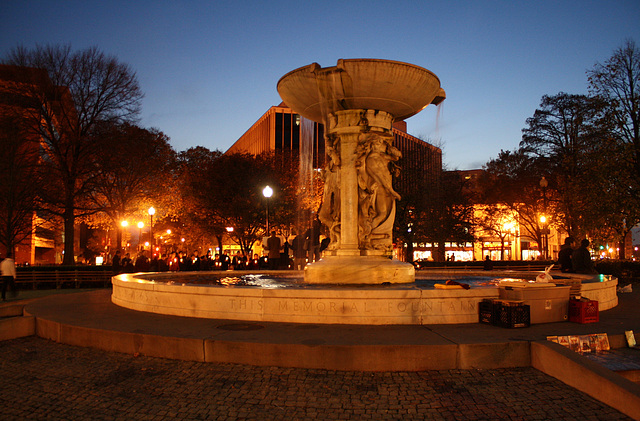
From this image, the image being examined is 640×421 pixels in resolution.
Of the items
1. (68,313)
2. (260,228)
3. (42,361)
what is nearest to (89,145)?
(260,228)

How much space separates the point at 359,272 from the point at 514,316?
12.2 ft

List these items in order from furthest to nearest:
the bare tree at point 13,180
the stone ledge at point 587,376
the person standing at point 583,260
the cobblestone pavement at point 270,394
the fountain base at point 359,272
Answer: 1. the bare tree at point 13,180
2. the person standing at point 583,260
3. the fountain base at point 359,272
4. the cobblestone pavement at point 270,394
5. the stone ledge at point 587,376

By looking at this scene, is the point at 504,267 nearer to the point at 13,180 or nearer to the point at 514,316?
the point at 514,316

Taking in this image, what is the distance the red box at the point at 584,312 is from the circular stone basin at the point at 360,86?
18.6 feet

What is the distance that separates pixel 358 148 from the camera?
11523mm

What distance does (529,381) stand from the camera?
5285 mm

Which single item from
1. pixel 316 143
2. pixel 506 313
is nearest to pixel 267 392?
pixel 506 313

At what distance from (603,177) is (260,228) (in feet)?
79.4

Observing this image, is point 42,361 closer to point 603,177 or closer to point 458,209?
point 603,177

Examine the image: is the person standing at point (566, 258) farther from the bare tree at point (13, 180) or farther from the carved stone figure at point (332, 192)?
the bare tree at point (13, 180)

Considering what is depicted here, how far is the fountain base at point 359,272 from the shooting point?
1016cm

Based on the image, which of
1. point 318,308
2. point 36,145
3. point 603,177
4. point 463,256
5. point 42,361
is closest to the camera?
point 42,361

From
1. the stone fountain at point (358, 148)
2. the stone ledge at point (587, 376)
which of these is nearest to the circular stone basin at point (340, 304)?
the stone ledge at point (587, 376)

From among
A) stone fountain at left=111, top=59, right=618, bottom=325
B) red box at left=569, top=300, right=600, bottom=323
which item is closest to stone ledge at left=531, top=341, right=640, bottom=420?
stone fountain at left=111, top=59, right=618, bottom=325
